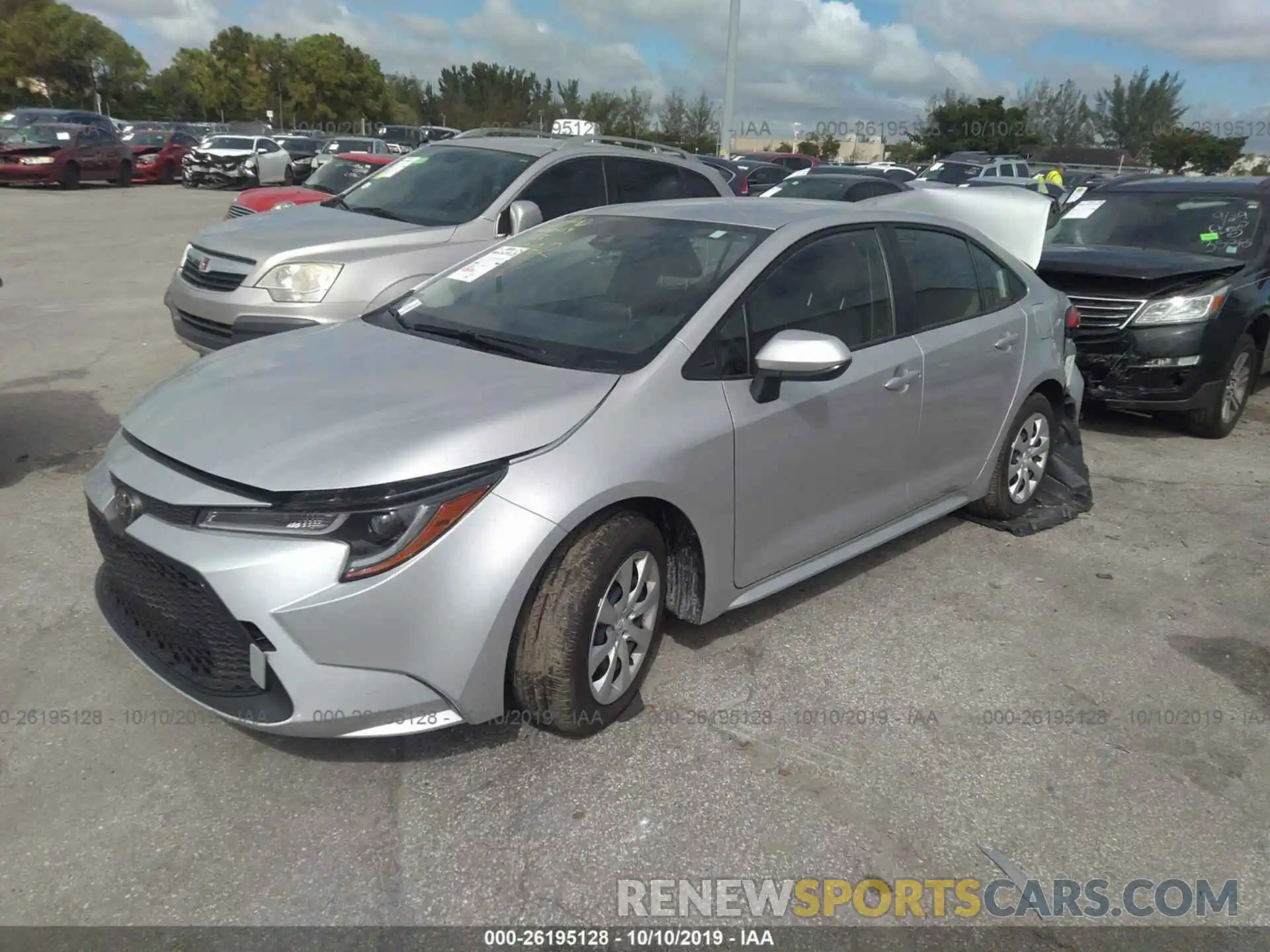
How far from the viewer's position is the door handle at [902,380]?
414cm

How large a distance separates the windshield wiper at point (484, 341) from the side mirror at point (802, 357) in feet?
2.52

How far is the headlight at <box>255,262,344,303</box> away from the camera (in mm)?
6426

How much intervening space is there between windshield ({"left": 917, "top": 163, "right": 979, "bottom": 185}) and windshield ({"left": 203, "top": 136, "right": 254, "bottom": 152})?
18439mm

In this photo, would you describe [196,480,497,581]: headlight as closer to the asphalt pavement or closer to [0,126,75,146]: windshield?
the asphalt pavement

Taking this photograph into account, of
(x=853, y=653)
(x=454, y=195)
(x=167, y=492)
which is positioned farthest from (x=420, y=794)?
(x=454, y=195)

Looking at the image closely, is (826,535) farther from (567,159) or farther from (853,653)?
(567,159)

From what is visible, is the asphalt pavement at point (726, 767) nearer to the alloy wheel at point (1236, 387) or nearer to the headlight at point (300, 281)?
the headlight at point (300, 281)

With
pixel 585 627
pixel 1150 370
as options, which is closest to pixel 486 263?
pixel 585 627

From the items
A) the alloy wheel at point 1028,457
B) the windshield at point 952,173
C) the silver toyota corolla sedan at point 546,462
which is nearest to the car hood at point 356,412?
the silver toyota corolla sedan at point 546,462

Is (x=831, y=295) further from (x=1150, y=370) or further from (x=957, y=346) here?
(x=1150, y=370)

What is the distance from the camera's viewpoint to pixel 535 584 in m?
2.99

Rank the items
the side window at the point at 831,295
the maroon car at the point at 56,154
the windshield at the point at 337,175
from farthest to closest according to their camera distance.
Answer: the maroon car at the point at 56,154, the windshield at the point at 337,175, the side window at the point at 831,295

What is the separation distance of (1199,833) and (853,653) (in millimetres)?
1312

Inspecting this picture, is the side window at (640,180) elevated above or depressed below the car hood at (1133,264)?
above
